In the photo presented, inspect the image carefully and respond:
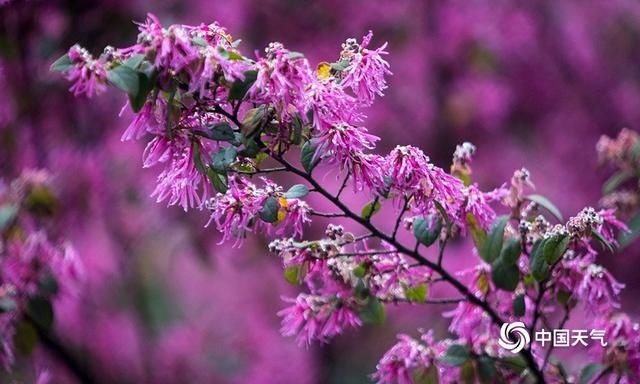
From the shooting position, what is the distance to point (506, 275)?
882 millimetres

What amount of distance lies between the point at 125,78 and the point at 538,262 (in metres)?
0.48

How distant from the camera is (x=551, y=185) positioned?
2.72 meters

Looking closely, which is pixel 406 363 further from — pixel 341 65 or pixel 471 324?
pixel 341 65

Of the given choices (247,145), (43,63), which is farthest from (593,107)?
(247,145)

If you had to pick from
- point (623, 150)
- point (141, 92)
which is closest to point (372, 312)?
point (141, 92)

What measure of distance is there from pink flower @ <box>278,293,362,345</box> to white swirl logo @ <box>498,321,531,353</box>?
181mm

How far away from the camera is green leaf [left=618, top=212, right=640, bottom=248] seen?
3.31ft

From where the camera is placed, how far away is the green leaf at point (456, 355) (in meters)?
0.89

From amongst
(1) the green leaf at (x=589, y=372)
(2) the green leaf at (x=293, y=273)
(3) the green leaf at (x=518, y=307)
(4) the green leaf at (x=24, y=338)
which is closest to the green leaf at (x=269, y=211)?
(2) the green leaf at (x=293, y=273)

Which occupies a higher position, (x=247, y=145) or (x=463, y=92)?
(x=463, y=92)

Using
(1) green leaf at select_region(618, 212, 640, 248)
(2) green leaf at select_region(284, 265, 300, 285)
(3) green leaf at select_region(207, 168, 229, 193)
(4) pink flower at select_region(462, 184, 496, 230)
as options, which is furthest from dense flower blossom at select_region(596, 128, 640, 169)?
(3) green leaf at select_region(207, 168, 229, 193)

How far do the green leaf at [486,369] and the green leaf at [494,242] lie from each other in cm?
13

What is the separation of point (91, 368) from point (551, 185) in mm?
1706

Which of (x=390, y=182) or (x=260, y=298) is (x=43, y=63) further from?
(x=390, y=182)
